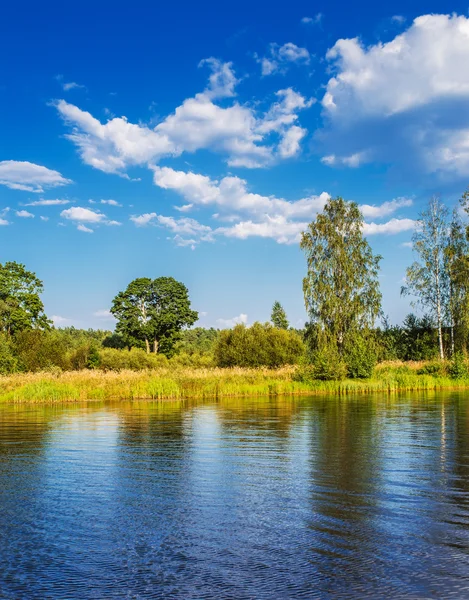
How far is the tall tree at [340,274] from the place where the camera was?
46.2 metres

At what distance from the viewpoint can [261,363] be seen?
53.4 metres

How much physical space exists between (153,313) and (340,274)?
3763cm

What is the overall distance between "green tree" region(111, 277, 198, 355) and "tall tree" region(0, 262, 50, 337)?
14.7 meters

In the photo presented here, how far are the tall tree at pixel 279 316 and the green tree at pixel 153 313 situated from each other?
21.7m

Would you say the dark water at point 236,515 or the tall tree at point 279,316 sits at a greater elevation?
the tall tree at point 279,316

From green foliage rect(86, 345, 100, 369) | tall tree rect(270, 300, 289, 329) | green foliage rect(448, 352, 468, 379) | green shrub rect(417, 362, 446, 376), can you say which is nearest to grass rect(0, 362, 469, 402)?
green shrub rect(417, 362, 446, 376)

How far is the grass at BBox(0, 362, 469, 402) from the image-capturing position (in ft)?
110

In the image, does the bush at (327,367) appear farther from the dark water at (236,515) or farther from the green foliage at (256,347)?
the dark water at (236,515)

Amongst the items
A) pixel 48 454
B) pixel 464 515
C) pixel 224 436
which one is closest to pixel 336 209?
pixel 224 436

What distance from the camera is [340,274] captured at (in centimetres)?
4691

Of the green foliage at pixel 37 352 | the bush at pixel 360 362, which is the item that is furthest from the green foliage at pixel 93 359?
Result: the bush at pixel 360 362

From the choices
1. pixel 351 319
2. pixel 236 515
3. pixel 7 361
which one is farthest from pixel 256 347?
pixel 236 515

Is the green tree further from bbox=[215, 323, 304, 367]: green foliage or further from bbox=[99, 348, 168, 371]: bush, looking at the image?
bbox=[215, 323, 304, 367]: green foliage

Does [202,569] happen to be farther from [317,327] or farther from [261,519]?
[317,327]
